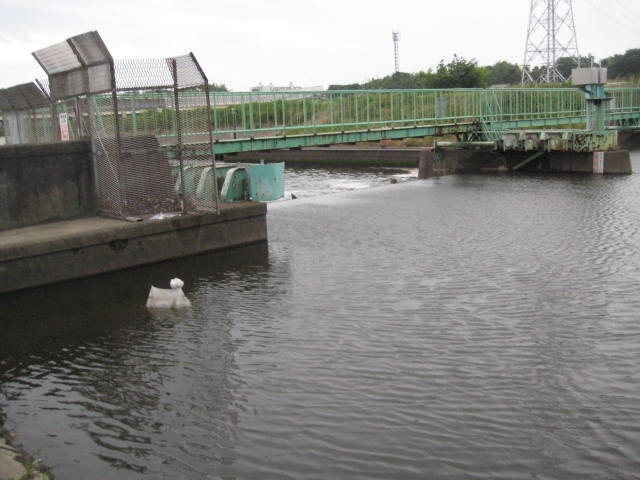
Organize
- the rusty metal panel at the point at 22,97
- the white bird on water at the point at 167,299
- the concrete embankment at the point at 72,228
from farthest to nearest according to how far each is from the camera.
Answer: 1. the rusty metal panel at the point at 22,97
2. the concrete embankment at the point at 72,228
3. the white bird on water at the point at 167,299

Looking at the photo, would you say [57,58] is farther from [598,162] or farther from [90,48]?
[598,162]

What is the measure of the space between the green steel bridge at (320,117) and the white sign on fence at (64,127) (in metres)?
1.36

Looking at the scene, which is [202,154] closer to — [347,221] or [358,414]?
[347,221]

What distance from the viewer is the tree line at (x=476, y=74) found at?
2422 inches

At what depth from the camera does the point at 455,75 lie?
6134 cm

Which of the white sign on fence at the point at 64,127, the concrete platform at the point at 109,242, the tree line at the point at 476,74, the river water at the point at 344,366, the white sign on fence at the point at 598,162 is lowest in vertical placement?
the river water at the point at 344,366

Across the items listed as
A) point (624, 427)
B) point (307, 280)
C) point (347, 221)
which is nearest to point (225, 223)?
point (307, 280)

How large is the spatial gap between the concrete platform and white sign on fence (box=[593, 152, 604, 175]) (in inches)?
788

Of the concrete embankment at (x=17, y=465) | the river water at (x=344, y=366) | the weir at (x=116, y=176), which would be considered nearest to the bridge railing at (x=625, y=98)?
the river water at (x=344, y=366)

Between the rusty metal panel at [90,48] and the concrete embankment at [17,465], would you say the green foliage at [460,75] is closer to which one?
the rusty metal panel at [90,48]

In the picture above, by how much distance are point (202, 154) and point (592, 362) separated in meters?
9.83

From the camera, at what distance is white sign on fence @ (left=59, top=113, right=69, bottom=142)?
1617 cm

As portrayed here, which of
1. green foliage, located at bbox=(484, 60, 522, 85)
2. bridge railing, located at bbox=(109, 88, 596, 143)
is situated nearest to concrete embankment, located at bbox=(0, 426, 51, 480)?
bridge railing, located at bbox=(109, 88, 596, 143)

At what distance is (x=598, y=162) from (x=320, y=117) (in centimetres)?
1252
